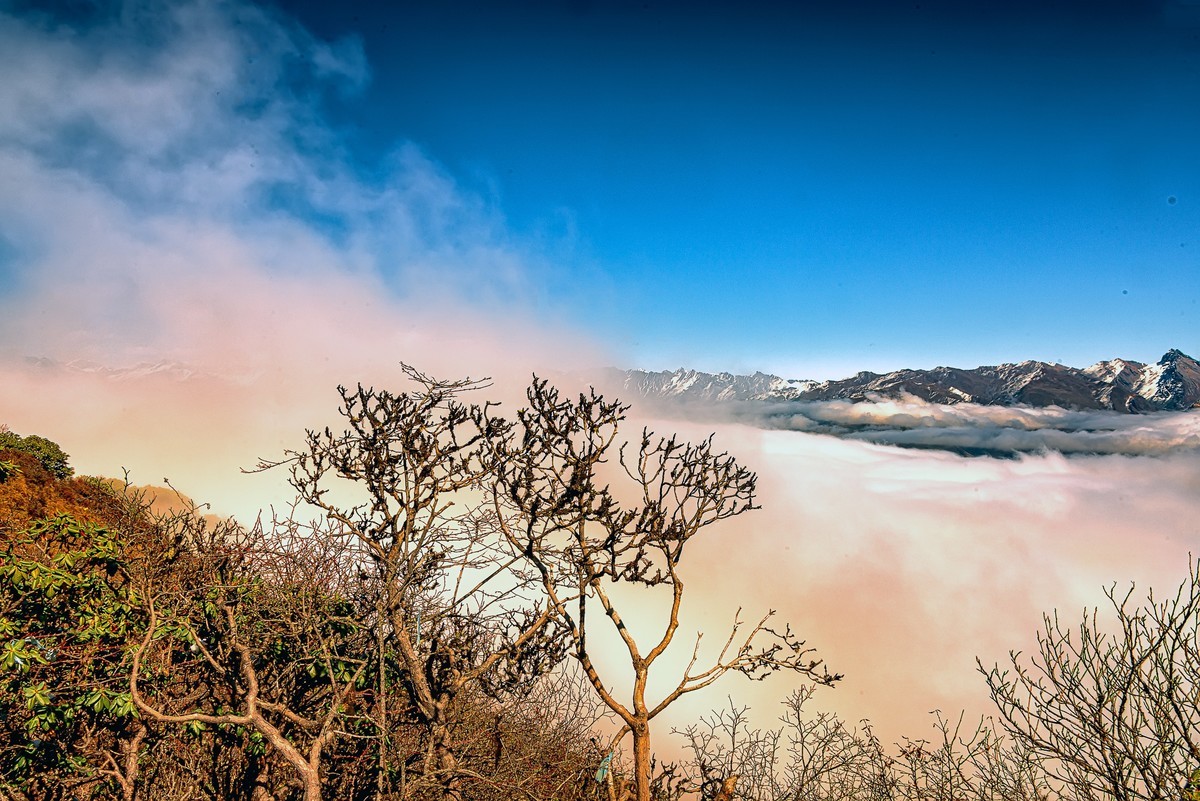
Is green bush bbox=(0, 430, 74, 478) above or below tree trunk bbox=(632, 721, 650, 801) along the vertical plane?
above

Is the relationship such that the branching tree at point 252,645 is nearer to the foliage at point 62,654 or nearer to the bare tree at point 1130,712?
the foliage at point 62,654

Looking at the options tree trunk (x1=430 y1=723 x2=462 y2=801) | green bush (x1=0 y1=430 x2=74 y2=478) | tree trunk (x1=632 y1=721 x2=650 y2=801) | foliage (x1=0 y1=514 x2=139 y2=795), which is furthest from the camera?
green bush (x1=0 y1=430 x2=74 y2=478)

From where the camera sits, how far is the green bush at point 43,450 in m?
26.8

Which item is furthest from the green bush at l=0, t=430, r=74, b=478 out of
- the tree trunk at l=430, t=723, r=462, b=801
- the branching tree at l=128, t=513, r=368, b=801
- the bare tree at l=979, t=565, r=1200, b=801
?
the bare tree at l=979, t=565, r=1200, b=801

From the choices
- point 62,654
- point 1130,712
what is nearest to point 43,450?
point 62,654

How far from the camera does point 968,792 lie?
1342cm

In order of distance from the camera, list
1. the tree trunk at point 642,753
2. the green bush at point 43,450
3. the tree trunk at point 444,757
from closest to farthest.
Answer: the tree trunk at point 444,757, the tree trunk at point 642,753, the green bush at point 43,450

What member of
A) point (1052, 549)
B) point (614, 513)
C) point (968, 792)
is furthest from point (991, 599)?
point (614, 513)

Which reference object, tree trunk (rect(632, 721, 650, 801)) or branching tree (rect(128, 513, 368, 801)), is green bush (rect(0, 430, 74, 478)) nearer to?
branching tree (rect(128, 513, 368, 801))

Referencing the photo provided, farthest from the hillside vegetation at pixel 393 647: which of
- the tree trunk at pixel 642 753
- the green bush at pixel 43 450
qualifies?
the green bush at pixel 43 450

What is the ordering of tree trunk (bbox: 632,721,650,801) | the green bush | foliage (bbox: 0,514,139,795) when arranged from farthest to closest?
the green bush < tree trunk (bbox: 632,721,650,801) < foliage (bbox: 0,514,139,795)

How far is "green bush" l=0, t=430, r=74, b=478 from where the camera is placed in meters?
26.8

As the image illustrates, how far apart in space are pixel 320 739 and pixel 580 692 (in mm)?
15256

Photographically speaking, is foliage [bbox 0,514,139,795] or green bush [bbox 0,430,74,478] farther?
green bush [bbox 0,430,74,478]
